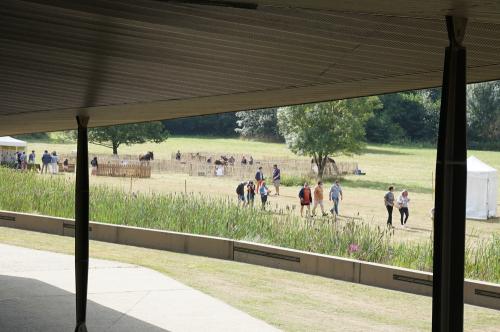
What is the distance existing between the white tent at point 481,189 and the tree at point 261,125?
37.9 metres

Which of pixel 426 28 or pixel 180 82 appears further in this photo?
pixel 180 82

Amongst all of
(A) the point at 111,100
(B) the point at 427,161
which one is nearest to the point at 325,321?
(A) the point at 111,100

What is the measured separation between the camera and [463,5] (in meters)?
3.74

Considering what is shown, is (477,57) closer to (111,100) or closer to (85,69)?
(85,69)

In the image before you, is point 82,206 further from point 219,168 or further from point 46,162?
point 219,168

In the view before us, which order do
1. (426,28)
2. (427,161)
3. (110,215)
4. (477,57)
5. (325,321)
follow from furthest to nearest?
1. (427,161)
2. (110,215)
3. (325,321)
4. (477,57)
5. (426,28)

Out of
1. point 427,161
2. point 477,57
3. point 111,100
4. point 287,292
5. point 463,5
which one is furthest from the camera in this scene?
point 427,161

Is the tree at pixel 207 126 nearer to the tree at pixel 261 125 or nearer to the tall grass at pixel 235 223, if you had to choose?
the tree at pixel 261 125

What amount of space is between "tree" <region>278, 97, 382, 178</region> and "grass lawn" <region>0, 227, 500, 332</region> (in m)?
28.0

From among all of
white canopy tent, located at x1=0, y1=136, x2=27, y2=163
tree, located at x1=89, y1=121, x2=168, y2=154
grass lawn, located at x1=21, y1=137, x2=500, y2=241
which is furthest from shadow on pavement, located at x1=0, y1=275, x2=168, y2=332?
tree, located at x1=89, y1=121, x2=168, y2=154

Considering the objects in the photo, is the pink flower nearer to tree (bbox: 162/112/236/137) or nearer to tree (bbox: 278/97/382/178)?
tree (bbox: 278/97/382/178)

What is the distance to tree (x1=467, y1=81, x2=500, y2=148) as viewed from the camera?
58.9 m

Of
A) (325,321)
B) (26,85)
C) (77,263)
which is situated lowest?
Answer: (325,321)

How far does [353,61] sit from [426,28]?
1304mm
